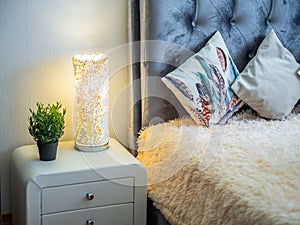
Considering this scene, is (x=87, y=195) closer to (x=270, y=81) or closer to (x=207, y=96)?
(x=207, y=96)

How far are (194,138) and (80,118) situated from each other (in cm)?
47

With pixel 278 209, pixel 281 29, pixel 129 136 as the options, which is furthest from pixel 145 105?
pixel 278 209

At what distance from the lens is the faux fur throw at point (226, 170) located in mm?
1502

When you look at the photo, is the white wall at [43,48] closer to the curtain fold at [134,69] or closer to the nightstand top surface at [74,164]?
the curtain fold at [134,69]

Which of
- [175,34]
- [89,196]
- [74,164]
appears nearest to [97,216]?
[89,196]

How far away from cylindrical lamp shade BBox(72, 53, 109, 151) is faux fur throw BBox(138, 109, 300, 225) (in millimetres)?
219

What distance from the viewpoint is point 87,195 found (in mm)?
1947

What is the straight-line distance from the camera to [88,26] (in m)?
2.25

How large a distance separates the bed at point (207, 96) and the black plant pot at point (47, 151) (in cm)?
39

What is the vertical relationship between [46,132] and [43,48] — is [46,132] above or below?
below

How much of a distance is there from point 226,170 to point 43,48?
99 centimetres

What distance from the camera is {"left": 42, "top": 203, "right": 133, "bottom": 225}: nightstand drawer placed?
6.36ft

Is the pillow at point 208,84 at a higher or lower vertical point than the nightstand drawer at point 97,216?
higher

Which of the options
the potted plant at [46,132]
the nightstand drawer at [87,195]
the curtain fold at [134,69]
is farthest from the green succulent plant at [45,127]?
the curtain fold at [134,69]
